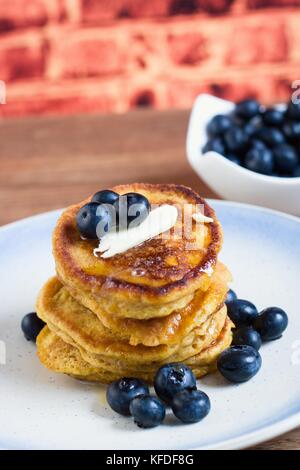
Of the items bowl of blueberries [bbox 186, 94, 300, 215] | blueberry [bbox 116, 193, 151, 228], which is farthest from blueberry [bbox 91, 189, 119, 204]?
bowl of blueberries [bbox 186, 94, 300, 215]

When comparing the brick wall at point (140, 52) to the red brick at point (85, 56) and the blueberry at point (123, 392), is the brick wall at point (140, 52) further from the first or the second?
the blueberry at point (123, 392)

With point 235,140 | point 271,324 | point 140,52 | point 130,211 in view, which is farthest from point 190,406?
point 140,52

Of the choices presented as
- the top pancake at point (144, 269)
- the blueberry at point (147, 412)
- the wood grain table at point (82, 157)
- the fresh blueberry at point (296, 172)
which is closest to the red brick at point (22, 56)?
the wood grain table at point (82, 157)

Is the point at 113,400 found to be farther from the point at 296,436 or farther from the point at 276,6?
the point at 276,6

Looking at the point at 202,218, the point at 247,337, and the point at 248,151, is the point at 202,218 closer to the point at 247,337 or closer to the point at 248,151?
the point at 247,337

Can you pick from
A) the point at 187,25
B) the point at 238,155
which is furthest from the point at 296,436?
the point at 187,25

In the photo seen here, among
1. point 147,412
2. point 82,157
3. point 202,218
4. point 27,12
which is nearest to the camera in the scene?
point 147,412
